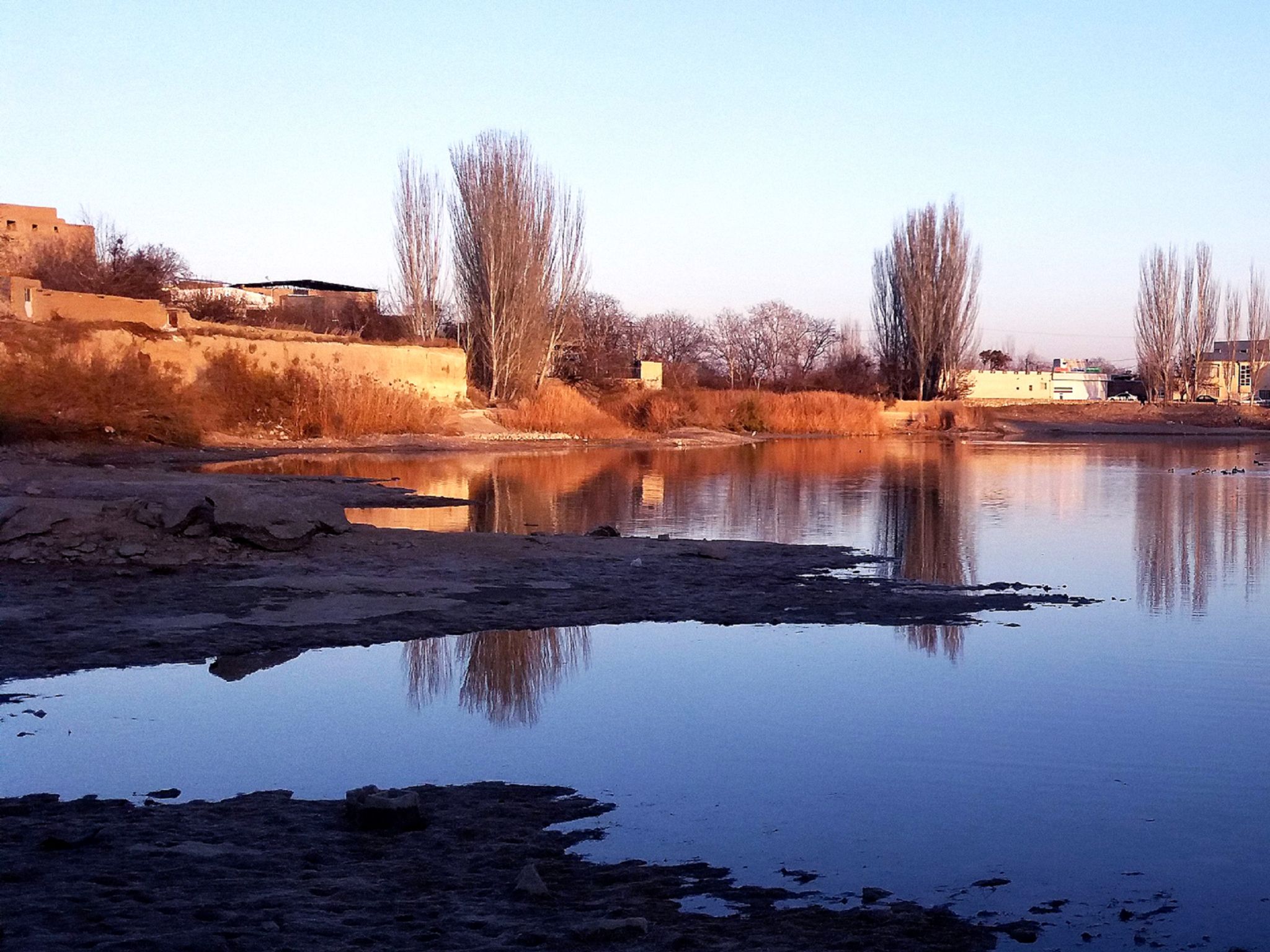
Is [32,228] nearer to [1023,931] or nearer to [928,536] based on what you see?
[928,536]

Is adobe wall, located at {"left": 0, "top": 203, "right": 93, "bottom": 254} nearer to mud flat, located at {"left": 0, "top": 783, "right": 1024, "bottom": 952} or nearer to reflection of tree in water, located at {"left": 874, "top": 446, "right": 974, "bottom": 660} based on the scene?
reflection of tree in water, located at {"left": 874, "top": 446, "right": 974, "bottom": 660}

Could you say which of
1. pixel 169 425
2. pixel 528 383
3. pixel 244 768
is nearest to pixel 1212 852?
pixel 244 768

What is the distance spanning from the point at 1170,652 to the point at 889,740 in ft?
9.97

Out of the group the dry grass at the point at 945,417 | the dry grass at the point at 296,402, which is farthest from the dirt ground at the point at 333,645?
the dry grass at the point at 945,417

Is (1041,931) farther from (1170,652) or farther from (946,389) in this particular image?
(946,389)

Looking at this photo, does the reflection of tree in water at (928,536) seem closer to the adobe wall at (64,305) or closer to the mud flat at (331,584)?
the mud flat at (331,584)

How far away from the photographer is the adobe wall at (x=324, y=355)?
31.7 m

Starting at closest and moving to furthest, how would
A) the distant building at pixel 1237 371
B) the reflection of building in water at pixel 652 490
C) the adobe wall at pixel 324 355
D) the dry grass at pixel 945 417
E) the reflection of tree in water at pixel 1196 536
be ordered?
the reflection of tree in water at pixel 1196 536 < the reflection of building in water at pixel 652 490 < the adobe wall at pixel 324 355 < the dry grass at pixel 945 417 < the distant building at pixel 1237 371

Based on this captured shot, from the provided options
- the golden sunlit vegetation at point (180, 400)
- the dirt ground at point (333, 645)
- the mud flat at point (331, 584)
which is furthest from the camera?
the golden sunlit vegetation at point (180, 400)

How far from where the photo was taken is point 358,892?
363 cm

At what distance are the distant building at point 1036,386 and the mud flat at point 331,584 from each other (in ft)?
201

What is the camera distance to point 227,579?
941cm

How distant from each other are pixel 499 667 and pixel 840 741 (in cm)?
222

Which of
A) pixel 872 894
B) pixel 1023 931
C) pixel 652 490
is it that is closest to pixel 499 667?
pixel 872 894
